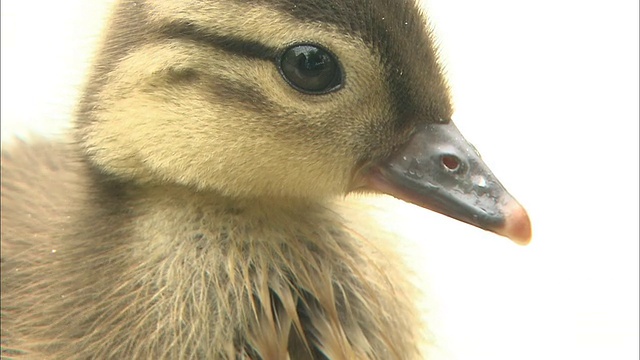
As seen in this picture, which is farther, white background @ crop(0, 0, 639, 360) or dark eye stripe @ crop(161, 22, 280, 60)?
white background @ crop(0, 0, 639, 360)

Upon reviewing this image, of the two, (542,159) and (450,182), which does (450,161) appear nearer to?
(450,182)

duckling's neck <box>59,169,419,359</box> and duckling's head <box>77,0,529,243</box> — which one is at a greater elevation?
duckling's head <box>77,0,529,243</box>

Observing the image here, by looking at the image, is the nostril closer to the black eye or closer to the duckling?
the duckling

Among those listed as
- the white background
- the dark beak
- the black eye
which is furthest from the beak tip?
the white background

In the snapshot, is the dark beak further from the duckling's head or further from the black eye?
the black eye

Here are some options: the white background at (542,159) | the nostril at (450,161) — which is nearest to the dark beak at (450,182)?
the nostril at (450,161)

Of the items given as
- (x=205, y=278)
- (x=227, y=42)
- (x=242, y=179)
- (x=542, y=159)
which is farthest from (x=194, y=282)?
(x=542, y=159)

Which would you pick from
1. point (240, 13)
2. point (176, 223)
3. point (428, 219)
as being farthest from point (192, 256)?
point (428, 219)

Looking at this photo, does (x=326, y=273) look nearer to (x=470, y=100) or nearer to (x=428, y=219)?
(x=428, y=219)
